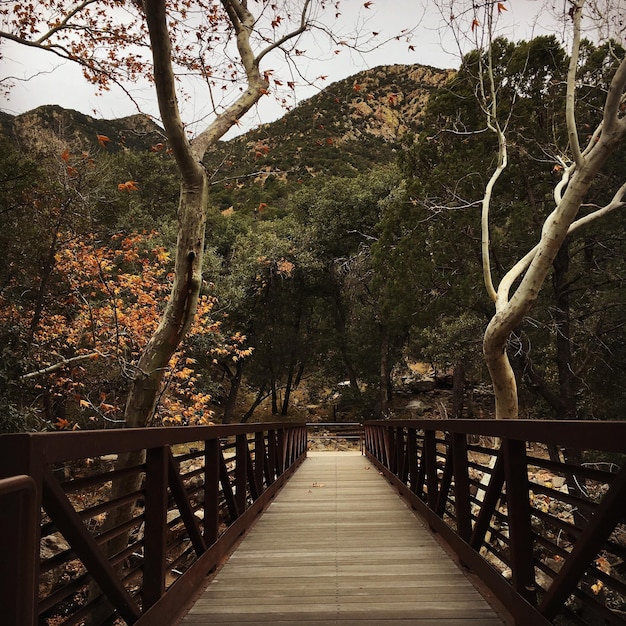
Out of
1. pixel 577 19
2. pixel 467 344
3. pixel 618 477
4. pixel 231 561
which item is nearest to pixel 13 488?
pixel 618 477

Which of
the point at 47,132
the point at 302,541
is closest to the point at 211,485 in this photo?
the point at 302,541

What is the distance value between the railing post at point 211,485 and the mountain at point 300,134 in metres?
3.81

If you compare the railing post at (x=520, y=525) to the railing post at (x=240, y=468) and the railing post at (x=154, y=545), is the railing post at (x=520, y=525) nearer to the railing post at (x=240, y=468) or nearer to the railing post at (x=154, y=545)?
the railing post at (x=154, y=545)

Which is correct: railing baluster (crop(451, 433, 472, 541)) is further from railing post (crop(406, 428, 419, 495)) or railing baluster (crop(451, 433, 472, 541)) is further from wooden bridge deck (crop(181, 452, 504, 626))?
railing post (crop(406, 428, 419, 495))

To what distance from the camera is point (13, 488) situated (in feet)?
3.70

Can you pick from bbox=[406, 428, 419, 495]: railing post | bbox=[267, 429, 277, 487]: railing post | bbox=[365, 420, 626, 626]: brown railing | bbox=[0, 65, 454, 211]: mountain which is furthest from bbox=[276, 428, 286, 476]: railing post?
bbox=[0, 65, 454, 211]: mountain

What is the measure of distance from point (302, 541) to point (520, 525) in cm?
262

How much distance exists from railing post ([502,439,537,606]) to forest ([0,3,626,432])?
410cm

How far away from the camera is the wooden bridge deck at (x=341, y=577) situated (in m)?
2.83

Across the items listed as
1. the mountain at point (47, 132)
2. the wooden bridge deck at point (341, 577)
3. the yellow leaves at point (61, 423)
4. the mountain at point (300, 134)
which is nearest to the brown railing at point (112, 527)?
the wooden bridge deck at point (341, 577)

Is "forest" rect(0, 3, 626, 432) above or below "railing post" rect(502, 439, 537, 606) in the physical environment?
above

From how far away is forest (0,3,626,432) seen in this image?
9359 mm

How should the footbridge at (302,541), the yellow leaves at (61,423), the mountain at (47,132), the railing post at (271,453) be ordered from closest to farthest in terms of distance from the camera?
the footbridge at (302,541) → the railing post at (271,453) → the yellow leaves at (61,423) → the mountain at (47,132)

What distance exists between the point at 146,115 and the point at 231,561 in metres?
5.50
